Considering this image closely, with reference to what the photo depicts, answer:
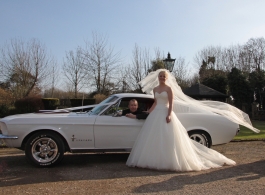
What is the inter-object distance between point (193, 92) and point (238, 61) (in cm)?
2254

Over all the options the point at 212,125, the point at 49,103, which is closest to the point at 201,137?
the point at 212,125

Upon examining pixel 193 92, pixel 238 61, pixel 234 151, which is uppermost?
pixel 238 61

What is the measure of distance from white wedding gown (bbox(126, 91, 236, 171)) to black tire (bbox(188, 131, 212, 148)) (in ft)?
2.32

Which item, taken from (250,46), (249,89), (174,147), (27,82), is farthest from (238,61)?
(174,147)

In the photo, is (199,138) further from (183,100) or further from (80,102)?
(80,102)

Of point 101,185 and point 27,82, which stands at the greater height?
point 27,82

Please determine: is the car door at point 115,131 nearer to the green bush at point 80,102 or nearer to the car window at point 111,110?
the car window at point 111,110

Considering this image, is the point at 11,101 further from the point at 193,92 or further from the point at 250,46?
the point at 250,46

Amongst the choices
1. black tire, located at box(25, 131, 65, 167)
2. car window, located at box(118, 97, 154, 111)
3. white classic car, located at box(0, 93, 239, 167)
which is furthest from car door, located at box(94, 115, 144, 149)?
black tire, located at box(25, 131, 65, 167)

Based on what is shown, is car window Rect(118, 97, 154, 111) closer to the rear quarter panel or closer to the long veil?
the long veil

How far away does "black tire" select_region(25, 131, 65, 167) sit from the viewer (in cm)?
549

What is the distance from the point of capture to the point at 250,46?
3844 cm

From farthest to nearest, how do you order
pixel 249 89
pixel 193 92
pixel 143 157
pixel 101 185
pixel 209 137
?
pixel 249 89 < pixel 193 92 < pixel 209 137 < pixel 143 157 < pixel 101 185

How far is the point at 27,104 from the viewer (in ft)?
69.5
